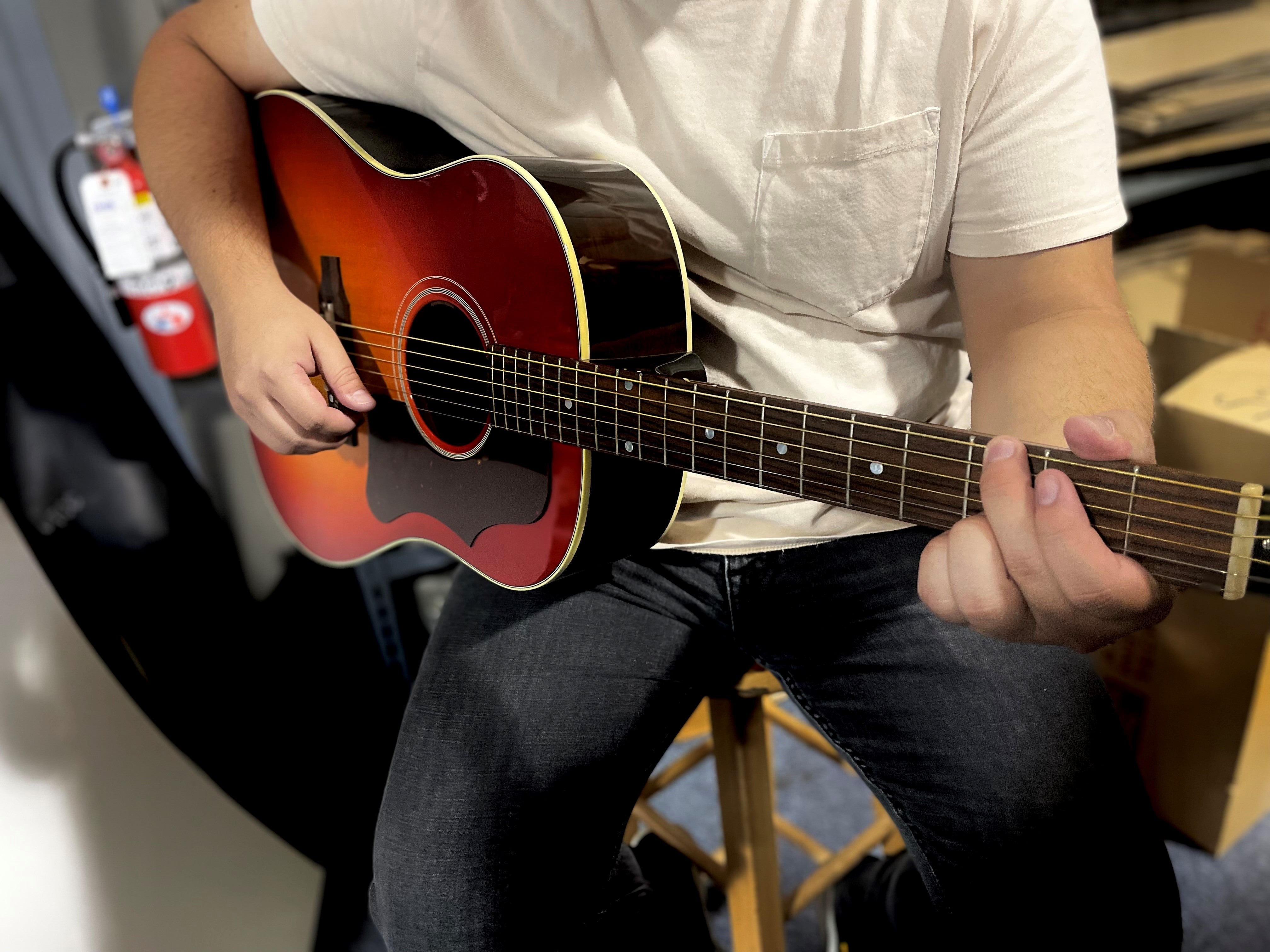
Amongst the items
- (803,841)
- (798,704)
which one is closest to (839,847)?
(803,841)

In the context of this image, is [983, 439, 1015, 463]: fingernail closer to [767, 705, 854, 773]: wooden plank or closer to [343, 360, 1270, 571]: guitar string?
[343, 360, 1270, 571]: guitar string

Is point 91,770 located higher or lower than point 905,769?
lower

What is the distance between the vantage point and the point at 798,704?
874mm

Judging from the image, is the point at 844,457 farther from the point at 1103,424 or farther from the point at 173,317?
the point at 173,317

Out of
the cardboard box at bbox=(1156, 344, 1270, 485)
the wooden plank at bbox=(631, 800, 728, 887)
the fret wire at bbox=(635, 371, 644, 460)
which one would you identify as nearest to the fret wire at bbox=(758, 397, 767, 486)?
the fret wire at bbox=(635, 371, 644, 460)

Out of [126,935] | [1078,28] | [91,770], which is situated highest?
[1078,28]

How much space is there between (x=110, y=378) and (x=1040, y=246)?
1318mm

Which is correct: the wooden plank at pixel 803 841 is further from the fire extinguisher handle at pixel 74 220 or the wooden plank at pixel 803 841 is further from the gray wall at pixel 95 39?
the gray wall at pixel 95 39

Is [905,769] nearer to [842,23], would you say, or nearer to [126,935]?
[842,23]

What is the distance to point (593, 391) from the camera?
0.75m

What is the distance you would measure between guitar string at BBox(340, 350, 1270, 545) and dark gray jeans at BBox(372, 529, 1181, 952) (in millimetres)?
200

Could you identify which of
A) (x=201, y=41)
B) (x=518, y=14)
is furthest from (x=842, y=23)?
(x=201, y=41)

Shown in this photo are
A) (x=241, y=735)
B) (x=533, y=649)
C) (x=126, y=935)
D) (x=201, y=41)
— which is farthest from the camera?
(x=241, y=735)

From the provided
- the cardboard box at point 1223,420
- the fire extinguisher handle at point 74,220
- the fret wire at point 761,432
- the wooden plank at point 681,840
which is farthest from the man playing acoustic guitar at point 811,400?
the fire extinguisher handle at point 74,220
